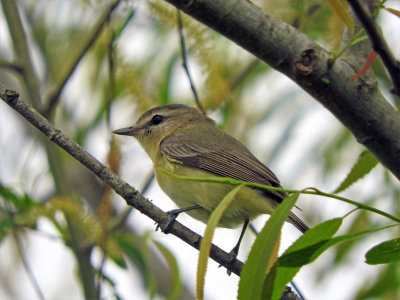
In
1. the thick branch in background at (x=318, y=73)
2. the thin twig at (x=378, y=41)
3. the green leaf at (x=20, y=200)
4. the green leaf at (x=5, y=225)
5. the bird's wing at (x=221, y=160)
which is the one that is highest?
the bird's wing at (x=221, y=160)

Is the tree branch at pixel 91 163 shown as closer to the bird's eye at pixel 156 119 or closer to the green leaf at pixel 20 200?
the green leaf at pixel 20 200

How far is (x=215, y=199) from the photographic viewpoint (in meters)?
3.70

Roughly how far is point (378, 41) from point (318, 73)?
0.36 meters

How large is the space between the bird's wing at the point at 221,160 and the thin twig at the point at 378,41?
1.98m

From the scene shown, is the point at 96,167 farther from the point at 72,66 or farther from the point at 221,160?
the point at 221,160

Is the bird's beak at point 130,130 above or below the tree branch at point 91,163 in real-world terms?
above

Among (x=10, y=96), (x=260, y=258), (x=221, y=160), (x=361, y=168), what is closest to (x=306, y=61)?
(x=361, y=168)

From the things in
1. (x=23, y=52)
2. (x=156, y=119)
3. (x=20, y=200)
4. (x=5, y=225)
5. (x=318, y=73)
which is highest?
(x=156, y=119)

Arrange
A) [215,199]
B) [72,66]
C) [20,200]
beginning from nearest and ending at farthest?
[20,200]
[72,66]
[215,199]

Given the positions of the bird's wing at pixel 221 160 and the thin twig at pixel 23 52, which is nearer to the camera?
the thin twig at pixel 23 52

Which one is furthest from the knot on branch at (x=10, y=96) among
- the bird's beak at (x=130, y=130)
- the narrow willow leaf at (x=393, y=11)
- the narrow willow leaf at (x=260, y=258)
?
the bird's beak at (x=130, y=130)

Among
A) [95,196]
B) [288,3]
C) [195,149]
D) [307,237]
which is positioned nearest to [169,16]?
[288,3]

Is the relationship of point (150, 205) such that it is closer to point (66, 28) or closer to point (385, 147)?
point (385, 147)

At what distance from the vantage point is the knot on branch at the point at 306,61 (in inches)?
74.2
